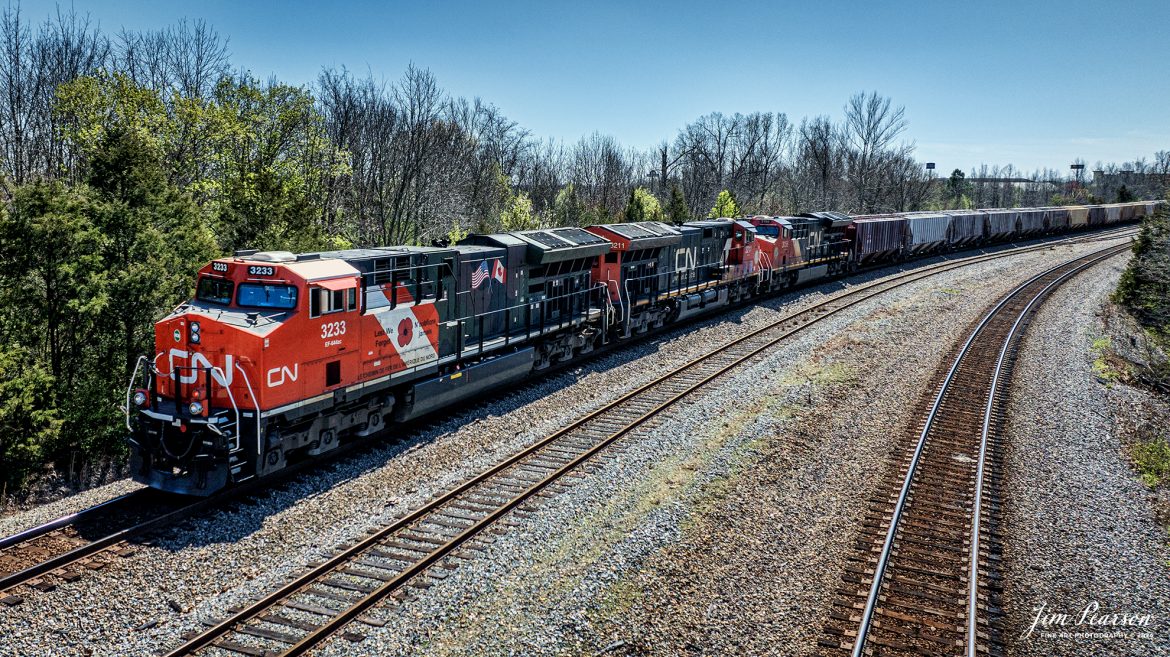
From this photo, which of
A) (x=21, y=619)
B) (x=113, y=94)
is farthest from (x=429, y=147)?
(x=21, y=619)

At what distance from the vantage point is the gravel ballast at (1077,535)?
846cm

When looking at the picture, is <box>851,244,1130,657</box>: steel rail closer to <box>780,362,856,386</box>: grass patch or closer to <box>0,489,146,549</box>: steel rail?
<box>780,362,856,386</box>: grass patch

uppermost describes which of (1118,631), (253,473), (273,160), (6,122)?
(6,122)

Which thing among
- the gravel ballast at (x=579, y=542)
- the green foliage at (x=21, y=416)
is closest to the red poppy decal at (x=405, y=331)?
the gravel ballast at (x=579, y=542)

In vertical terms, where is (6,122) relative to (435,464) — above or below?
above

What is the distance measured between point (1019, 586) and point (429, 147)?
4792cm

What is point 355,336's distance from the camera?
41.7 feet

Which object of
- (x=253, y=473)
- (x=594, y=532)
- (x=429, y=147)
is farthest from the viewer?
(x=429, y=147)

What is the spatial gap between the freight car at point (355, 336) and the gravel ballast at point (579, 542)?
0.81 metres

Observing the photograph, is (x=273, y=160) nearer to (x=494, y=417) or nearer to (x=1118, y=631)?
(x=494, y=417)

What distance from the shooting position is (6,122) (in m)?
35.7

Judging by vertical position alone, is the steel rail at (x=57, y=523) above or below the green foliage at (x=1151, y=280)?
below

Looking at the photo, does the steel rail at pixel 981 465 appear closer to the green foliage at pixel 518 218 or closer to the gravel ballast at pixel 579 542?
the gravel ballast at pixel 579 542

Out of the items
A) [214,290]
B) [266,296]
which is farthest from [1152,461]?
[214,290]
